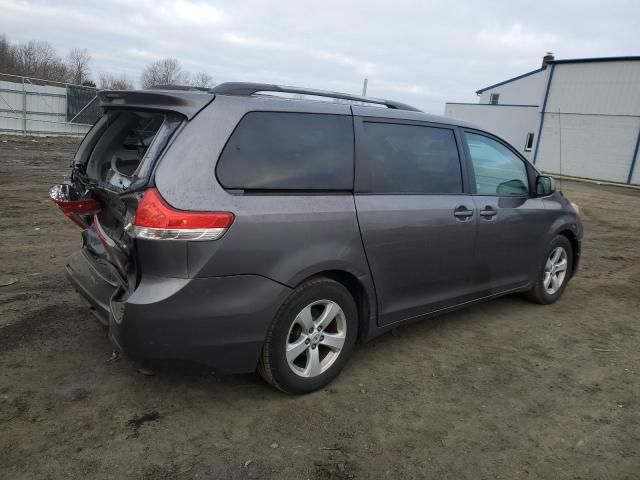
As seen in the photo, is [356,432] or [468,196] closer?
[356,432]

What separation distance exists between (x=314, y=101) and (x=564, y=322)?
10.6 feet

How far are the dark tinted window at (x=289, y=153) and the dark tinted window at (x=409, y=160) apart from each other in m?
0.19

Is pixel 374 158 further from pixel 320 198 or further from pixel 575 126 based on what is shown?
pixel 575 126

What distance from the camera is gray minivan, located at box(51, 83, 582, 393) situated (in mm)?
2604

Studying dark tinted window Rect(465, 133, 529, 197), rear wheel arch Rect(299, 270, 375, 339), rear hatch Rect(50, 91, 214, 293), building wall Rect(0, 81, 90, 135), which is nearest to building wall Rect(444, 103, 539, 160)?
building wall Rect(0, 81, 90, 135)

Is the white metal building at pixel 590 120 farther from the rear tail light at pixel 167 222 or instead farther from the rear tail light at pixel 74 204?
the rear tail light at pixel 167 222

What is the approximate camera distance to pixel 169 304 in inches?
101

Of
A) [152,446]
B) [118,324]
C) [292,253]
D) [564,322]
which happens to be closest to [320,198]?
[292,253]

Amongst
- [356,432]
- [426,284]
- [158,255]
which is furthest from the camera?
[426,284]

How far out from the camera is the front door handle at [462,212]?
3816mm

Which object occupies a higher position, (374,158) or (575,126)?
(575,126)

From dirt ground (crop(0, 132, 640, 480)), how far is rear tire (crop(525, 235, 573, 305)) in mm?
419

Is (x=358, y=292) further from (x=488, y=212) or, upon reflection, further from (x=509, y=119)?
(x=509, y=119)

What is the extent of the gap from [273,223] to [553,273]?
3.58m
